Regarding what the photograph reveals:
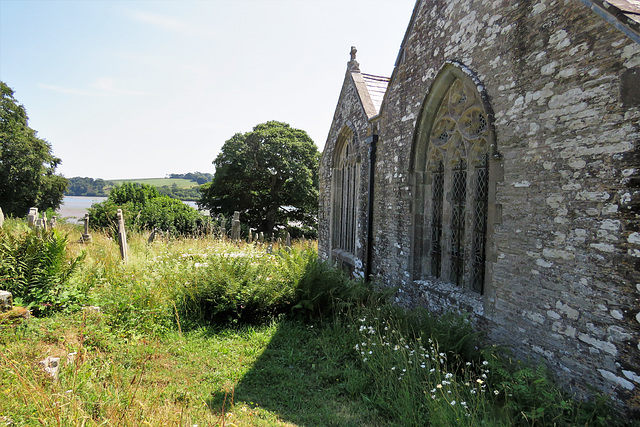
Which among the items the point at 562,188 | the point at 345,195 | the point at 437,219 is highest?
the point at 562,188

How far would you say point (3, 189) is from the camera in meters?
24.5

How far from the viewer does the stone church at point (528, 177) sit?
3.43 meters

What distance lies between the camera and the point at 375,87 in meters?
10.9

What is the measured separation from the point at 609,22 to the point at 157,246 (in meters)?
10.7

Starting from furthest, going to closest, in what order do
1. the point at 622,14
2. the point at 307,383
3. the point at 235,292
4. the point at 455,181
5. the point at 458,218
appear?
the point at 235,292, the point at 455,181, the point at 458,218, the point at 307,383, the point at 622,14

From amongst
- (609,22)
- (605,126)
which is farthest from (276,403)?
(609,22)

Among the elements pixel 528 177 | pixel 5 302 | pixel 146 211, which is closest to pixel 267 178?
pixel 146 211

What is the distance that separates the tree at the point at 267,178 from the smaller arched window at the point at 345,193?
1277cm

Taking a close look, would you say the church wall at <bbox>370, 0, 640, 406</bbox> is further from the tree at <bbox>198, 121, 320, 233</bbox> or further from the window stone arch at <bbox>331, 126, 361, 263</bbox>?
the tree at <bbox>198, 121, 320, 233</bbox>

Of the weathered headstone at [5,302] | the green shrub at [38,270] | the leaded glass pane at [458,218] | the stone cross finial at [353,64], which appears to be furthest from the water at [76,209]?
the leaded glass pane at [458,218]

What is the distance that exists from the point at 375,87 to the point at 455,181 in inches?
229

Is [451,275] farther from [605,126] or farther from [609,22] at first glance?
[609,22]

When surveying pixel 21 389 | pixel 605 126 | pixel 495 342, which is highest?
pixel 605 126

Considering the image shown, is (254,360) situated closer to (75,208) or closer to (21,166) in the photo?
(21,166)
